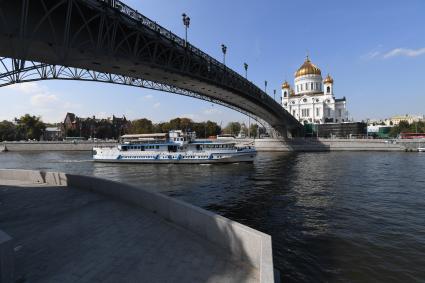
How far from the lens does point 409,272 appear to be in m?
10.4

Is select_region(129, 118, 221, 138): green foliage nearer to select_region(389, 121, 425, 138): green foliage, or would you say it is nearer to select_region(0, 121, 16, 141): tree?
select_region(0, 121, 16, 141): tree

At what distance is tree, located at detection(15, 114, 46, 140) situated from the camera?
13350cm

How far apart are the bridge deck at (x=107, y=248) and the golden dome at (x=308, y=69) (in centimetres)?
14017

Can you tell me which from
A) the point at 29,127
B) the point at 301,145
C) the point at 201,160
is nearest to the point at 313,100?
Answer: the point at 301,145

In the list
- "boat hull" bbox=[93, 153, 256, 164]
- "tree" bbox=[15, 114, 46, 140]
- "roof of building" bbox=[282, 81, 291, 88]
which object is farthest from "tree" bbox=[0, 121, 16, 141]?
"roof of building" bbox=[282, 81, 291, 88]

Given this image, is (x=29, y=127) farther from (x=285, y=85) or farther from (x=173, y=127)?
(x=285, y=85)

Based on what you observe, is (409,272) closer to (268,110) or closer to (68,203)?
(68,203)

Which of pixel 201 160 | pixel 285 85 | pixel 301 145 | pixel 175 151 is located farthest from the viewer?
pixel 285 85

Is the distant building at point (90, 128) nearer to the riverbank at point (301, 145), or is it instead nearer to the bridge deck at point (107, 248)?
the riverbank at point (301, 145)

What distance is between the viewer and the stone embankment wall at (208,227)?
Result: 6.71 m

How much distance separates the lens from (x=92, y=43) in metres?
19.3

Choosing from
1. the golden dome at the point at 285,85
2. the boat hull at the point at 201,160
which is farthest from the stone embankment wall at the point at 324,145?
the golden dome at the point at 285,85

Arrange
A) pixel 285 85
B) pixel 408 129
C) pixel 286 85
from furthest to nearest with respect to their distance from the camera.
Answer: pixel 285 85 → pixel 286 85 → pixel 408 129

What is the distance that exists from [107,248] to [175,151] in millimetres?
47088
